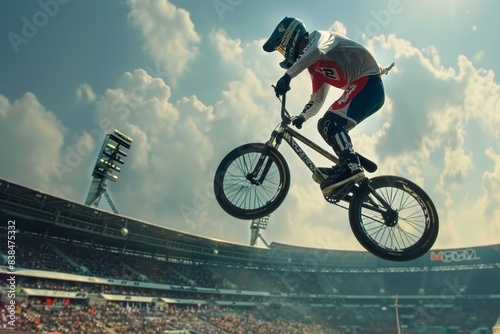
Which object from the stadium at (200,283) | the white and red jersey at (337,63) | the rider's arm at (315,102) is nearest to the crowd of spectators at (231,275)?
the stadium at (200,283)

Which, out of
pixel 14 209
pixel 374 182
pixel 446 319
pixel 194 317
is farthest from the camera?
pixel 446 319

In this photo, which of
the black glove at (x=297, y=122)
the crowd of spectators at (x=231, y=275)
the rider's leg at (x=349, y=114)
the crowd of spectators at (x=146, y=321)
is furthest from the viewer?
the crowd of spectators at (x=231, y=275)

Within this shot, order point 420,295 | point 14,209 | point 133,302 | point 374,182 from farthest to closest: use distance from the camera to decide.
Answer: point 420,295
point 133,302
point 14,209
point 374,182

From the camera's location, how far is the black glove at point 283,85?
5521 mm

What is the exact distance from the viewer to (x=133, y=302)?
3766 centimetres

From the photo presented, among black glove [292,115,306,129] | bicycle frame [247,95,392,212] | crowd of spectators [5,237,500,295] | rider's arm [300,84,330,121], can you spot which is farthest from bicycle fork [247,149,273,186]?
crowd of spectators [5,237,500,295]

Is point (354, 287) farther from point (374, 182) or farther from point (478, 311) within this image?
point (374, 182)

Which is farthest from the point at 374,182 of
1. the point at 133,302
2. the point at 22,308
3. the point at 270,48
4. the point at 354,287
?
the point at 354,287

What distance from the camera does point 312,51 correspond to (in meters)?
5.44

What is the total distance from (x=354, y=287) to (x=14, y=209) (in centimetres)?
4975

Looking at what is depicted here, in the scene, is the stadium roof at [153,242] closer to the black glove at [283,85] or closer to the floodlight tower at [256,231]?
the floodlight tower at [256,231]

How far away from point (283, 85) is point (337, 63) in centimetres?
122

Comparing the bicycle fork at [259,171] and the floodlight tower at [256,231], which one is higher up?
the floodlight tower at [256,231]

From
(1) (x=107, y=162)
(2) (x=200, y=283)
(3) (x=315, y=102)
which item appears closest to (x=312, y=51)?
(3) (x=315, y=102)
